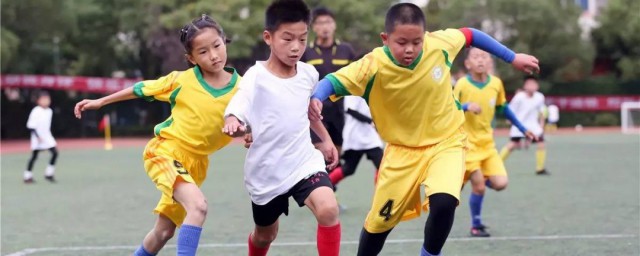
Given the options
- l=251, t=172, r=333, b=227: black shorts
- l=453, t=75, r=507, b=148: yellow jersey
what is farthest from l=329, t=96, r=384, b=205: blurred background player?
l=251, t=172, r=333, b=227: black shorts

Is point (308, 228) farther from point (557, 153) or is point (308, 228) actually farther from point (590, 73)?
point (590, 73)

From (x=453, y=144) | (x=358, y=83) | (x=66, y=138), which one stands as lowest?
(x=66, y=138)

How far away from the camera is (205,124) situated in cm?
610

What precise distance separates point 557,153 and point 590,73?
27.0 m

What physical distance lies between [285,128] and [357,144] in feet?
17.0

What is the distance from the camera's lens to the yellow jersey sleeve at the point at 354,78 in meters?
5.74

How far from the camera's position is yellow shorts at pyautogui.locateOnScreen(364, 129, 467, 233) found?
588cm

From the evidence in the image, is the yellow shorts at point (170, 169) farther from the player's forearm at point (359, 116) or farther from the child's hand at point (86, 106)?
the player's forearm at point (359, 116)

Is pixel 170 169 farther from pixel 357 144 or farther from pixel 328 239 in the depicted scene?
pixel 357 144

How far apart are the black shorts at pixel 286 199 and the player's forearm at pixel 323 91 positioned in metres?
0.44

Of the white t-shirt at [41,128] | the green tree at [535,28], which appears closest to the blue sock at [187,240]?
the white t-shirt at [41,128]

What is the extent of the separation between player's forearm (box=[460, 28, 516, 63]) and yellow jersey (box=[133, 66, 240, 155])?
4.81 ft

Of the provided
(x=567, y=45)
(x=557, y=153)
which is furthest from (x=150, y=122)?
(x=557, y=153)

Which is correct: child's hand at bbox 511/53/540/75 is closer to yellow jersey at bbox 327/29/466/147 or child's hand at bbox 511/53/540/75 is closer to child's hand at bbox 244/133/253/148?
yellow jersey at bbox 327/29/466/147
